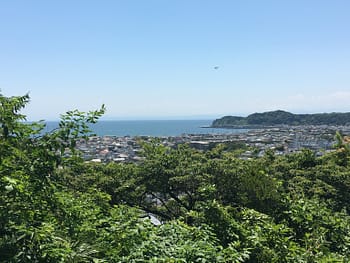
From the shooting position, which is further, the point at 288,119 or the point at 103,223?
the point at 288,119

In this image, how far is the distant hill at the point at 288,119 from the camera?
8438 centimetres

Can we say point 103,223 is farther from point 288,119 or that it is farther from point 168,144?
point 288,119

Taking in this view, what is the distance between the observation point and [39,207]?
9.09 feet

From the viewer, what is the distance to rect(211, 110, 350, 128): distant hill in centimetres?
8438

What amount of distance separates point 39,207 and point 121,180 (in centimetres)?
690

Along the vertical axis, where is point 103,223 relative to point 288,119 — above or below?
below

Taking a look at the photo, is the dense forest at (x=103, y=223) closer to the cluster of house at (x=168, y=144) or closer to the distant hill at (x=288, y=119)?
the cluster of house at (x=168, y=144)

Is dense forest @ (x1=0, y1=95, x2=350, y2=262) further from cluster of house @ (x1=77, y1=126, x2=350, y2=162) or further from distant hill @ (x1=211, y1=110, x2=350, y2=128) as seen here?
distant hill @ (x1=211, y1=110, x2=350, y2=128)

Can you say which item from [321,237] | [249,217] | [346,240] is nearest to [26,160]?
[249,217]

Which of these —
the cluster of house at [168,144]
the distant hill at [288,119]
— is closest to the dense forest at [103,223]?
the cluster of house at [168,144]

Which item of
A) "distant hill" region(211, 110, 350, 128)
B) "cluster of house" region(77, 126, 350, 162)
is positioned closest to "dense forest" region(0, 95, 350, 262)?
"cluster of house" region(77, 126, 350, 162)

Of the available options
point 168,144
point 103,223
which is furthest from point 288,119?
point 103,223

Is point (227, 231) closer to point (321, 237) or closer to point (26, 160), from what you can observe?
point (321, 237)

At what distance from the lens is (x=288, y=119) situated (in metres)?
92.1
